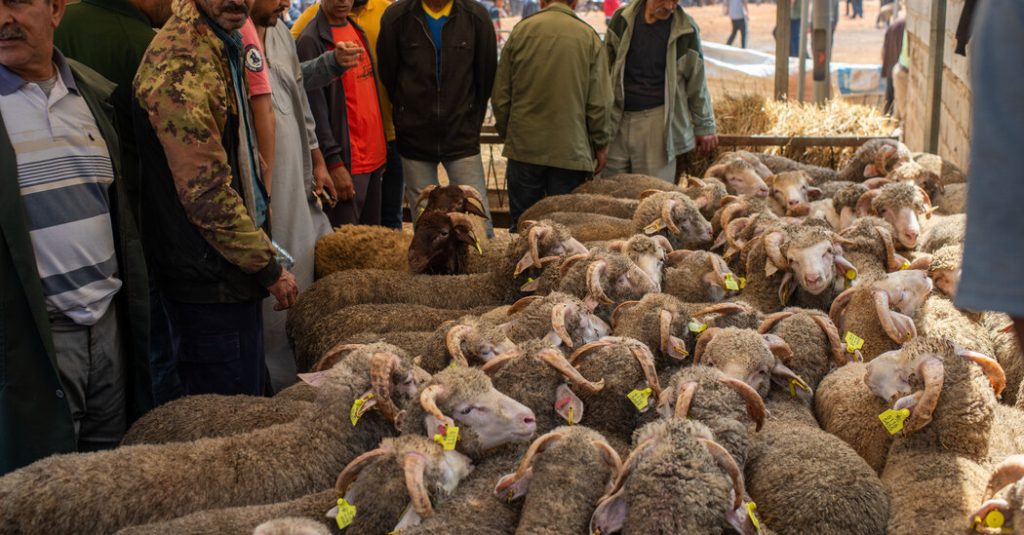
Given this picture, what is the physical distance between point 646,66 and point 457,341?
16.1ft

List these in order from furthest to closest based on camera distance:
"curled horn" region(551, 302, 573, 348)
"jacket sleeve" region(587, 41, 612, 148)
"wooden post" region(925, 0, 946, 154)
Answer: "wooden post" region(925, 0, 946, 154)
"jacket sleeve" region(587, 41, 612, 148)
"curled horn" region(551, 302, 573, 348)

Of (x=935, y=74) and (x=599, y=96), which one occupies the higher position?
(x=599, y=96)

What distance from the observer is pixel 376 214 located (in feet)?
26.3

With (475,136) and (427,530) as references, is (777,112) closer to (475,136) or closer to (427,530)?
(475,136)

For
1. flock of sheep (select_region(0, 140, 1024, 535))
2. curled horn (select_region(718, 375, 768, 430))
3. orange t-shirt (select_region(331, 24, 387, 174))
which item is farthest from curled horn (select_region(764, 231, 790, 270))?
orange t-shirt (select_region(331, 24, 387, 174))

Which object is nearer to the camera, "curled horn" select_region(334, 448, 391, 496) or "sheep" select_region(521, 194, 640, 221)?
"curled horn" select_region(334, 448, 391, 496)

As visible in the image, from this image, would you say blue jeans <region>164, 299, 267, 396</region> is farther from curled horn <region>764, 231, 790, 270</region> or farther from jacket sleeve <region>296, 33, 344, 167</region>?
curled horn <region>764, 231, 790, 270</region>

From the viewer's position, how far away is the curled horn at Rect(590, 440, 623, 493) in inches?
123

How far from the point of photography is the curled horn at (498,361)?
3910mm

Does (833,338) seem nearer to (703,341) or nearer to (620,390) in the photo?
(703,341)

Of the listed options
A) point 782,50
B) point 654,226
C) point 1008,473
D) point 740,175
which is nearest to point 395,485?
point 1008,473

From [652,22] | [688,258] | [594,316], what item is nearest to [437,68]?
[652,22]

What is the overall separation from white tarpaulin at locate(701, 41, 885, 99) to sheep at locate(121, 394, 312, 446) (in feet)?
50.9

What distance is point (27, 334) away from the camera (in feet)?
11.8
